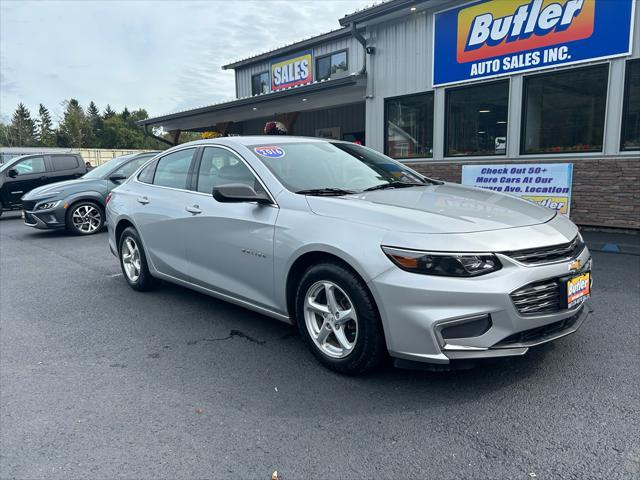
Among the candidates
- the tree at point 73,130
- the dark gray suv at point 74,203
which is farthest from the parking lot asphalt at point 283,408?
the tree at point 73,130

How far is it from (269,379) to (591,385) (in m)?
1.95

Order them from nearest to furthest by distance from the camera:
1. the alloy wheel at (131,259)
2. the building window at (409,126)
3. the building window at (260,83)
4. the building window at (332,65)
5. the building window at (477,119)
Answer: the alloy wheel at (131,259) → the building window at (477,119) → the building window at (409,126) → the building window at (332,65) → the building window at (260,83)

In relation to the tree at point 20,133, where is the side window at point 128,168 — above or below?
below

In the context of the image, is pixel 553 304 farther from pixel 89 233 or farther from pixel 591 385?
pixel 89 233

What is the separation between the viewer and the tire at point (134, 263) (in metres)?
4.91

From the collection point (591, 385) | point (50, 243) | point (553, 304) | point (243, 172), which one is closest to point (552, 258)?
point (553, 304)

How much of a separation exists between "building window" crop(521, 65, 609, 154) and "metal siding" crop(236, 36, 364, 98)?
Answer: 7185mm

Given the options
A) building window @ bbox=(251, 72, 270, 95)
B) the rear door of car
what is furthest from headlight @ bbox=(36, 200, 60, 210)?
building window @ bbox=(251, 72, 270, 95)

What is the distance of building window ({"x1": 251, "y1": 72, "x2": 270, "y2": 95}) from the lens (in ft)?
62.3

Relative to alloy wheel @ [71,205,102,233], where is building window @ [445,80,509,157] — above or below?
above

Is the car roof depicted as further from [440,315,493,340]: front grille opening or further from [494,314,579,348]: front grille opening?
[494,314,579,348]: front grille opening

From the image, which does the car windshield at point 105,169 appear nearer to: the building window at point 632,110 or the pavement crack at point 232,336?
the pavement crack at point 232,336

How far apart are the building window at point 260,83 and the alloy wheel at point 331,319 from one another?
17197mm

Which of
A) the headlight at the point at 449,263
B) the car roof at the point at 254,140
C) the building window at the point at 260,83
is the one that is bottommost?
the headlight at the point at 449,263
